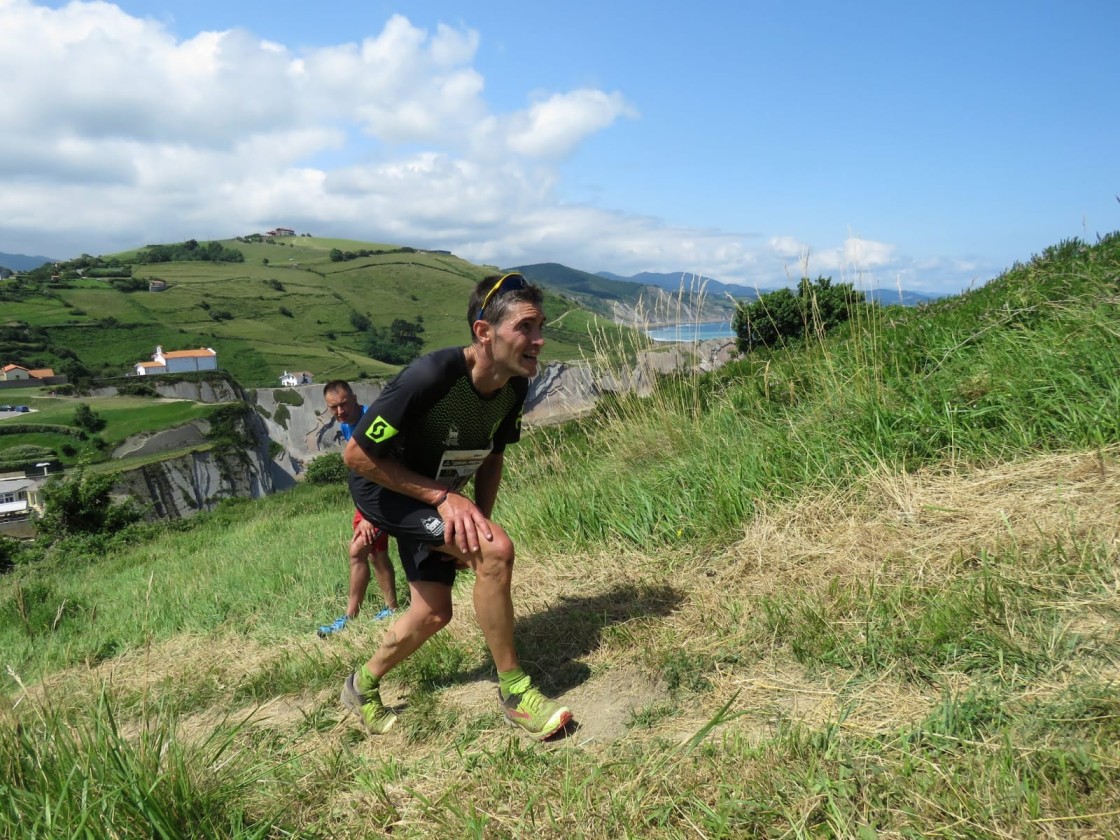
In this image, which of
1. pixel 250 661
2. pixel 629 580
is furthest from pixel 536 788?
pixel 250 661

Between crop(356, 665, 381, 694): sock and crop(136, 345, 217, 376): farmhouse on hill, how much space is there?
281 feet

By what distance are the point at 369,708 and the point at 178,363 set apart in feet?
295

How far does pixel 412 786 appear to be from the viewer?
2.59 meters

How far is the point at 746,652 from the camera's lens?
124 inches

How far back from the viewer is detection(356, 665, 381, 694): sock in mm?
3277

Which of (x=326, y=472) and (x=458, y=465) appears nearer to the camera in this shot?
(x=458, y=465)

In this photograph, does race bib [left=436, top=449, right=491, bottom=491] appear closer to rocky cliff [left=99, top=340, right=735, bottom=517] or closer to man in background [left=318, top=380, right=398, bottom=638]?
man in background [left=318, top=380, right=398, bottom=638]

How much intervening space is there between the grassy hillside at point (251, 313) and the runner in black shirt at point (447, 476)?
214 feet

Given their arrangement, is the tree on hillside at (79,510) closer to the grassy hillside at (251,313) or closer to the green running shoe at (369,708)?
the green running shoe at (369,708)

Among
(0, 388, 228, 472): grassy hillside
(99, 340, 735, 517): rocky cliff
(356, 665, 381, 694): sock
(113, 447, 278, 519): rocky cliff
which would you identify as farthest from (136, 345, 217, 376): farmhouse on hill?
(356, 665, 381, 694): sock

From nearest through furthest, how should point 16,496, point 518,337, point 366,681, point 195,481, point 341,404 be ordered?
point 518,337 → point 366,681 → point 341,404 → point 16,496 → point 195,481

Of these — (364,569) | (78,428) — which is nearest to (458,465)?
(364,569)

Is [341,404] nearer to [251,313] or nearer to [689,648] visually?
[689,648]

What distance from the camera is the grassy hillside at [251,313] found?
89.7 m
